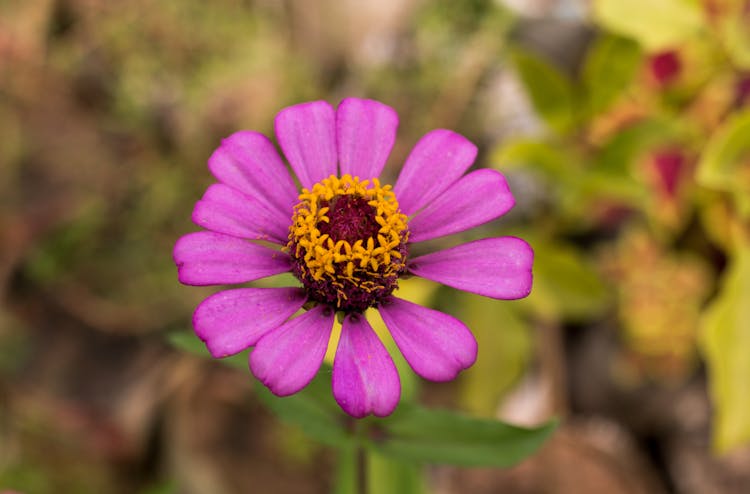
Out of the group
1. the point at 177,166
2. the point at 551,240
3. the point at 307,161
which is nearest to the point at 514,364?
the point at 551,240

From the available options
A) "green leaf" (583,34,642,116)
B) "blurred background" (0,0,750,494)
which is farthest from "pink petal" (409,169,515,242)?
"green leaf" (583,34,642,116)

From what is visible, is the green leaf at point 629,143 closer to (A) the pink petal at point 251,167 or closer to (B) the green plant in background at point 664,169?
(B) the green plant in background at point 664,169

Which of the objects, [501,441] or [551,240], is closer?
[501,441]

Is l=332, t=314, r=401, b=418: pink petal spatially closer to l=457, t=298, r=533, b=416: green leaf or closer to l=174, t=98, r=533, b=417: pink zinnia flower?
l=174, t=98, r=533, b=417: pink zinnia flower

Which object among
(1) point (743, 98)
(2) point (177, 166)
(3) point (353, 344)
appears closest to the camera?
(3) point (353, 344)

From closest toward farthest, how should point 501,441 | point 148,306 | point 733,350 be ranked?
point 501,441, point 733,350, point 148,306

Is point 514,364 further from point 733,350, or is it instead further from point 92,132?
point 92,132
